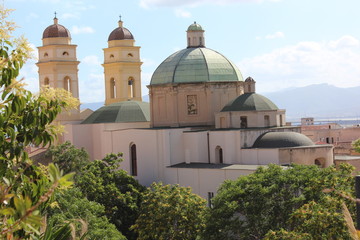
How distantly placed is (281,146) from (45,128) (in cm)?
2290

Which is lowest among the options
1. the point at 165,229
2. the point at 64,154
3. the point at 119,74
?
the point at 165,229

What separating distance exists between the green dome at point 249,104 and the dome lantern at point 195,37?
5390mm

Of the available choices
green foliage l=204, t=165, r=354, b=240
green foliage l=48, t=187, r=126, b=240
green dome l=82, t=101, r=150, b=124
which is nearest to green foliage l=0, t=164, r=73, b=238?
green foliage l=48, t=187, r=126, b=240

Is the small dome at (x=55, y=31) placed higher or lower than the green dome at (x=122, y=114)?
higher

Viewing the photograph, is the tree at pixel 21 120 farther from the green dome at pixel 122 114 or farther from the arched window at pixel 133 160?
the green dome at pixel 122 114

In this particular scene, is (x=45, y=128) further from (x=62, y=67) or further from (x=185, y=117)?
(x=62, y=67)

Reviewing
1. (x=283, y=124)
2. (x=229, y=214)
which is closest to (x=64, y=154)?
(x=283, y=124)

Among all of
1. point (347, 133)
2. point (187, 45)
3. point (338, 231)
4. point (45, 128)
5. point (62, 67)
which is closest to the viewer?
point (45, 128)

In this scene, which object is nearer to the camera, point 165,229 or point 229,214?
point 229,214

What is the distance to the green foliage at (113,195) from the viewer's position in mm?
27297

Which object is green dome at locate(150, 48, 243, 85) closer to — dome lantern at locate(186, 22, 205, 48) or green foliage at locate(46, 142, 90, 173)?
dome lantern at locate(186, 22, 205, 48)

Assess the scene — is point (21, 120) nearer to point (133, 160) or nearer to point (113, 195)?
point (113, 195)

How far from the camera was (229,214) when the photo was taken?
2158cm

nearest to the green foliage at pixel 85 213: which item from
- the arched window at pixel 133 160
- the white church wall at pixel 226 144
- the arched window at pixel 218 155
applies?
the white church wall at pixel 226 144
